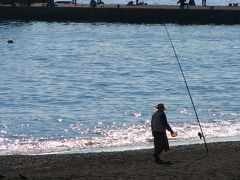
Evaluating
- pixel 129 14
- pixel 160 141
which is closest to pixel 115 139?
pixel 160 141

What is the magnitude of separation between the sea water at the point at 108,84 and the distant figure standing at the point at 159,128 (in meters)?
5.98

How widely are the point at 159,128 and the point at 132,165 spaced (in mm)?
1093

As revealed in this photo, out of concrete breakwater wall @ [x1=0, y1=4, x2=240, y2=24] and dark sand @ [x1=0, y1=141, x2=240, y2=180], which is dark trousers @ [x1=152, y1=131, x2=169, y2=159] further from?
concrete breakwater wall @ [x1=0, y1=4, x2=240, y2=24]

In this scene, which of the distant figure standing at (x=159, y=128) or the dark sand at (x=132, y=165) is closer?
the dark sand at (x=132, y=165)

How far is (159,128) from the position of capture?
17.4 metres

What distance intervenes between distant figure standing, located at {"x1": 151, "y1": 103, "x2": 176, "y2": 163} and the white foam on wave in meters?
6.50

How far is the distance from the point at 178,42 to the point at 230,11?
1061cm

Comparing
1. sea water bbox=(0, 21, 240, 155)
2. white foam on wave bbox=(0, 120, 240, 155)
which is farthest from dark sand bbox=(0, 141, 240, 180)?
sea water bbox=(0, 21, 240, 155)

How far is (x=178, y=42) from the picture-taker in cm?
6794

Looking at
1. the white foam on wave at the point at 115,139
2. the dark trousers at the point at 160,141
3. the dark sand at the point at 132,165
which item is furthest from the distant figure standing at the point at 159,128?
the white foam on wave at the point at 115,139

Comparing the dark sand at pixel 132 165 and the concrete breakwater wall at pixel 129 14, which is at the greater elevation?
the dark sand at pixel 132 165

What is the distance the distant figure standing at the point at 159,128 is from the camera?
56.6ft

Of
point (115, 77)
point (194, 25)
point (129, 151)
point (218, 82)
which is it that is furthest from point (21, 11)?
point (129, 151)

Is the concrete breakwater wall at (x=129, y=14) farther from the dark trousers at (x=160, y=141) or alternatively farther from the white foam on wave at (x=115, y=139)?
the dark trousers at (x=160, y=141)
